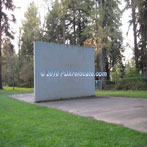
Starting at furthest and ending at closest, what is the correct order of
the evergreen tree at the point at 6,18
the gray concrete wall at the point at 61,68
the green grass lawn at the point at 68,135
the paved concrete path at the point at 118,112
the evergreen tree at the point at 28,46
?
1. the evergreen tree at the point at 28,46
2. the evergreen tree at the point at 6,18
3. the gray concrete wall at the point at 61,68
4. the paved concrete path at the point at 118,112
5. the green grass lawn at the point at 68,135

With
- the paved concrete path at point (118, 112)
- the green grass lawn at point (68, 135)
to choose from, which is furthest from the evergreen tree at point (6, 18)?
the green grass lawn at point (68, 135)

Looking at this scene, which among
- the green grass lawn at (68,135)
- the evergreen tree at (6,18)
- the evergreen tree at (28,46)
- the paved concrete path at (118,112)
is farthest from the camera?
the evergreen tree at (28,46)

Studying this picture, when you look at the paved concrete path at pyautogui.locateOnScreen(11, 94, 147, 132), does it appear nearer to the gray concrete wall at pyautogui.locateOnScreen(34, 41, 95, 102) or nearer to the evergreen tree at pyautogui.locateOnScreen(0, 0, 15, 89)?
the gray concrete wall at pyautogui.locateOnScreen(34, 41, 95, 102)

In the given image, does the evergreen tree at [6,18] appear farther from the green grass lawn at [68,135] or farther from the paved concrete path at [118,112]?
the green grass lawn at [68,135]

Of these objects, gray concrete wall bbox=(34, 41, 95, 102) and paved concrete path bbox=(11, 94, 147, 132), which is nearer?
paved concrete path bbox=(11, 94, 147, 132)

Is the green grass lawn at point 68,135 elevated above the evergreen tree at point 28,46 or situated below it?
below

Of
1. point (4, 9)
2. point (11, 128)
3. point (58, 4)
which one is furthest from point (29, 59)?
point (11, 128)

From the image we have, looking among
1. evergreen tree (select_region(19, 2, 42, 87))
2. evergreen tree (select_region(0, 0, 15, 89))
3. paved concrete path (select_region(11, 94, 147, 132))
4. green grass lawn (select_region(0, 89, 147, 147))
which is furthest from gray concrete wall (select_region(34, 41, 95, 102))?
evergreen tree (select_region(19, 2, 42, 87))

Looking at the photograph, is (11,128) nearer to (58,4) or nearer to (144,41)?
(144,41)

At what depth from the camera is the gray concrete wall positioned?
12.1 meters

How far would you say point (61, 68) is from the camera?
42.9ft

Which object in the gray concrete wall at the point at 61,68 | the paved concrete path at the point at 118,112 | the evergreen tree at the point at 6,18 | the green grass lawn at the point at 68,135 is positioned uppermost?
the evergreen tree at the point at 6,18

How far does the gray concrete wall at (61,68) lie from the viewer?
12062 mm

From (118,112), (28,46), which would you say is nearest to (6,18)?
(28,46)
